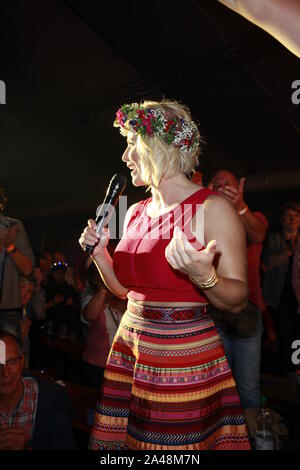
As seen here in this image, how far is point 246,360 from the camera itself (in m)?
3.16

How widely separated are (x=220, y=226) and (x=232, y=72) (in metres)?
5.94

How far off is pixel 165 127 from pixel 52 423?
5.25ft

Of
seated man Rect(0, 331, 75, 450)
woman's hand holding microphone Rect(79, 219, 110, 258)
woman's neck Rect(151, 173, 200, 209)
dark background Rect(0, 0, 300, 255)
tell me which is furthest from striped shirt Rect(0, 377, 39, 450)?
dark background Rect(0, 0, 300, 255)

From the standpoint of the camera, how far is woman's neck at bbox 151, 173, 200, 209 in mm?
1500

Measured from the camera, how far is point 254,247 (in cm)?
343

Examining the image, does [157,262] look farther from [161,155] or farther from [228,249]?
[161,155]

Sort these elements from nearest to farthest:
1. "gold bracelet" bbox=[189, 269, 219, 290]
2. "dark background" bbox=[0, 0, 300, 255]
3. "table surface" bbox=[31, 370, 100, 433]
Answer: "gold bracelet" bbox=[189, 269, 219, 290] → "table surface" bbox=[31, 370, 100, 433] → "dark background" bbox=[0, 0, 300, 255]

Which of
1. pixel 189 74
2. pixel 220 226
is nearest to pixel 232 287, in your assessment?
pixel 220 226

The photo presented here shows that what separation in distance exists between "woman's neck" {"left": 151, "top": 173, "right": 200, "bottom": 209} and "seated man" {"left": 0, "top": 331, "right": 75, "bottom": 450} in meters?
1.26

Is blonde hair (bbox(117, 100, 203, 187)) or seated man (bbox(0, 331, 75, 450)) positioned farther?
seated man (bbox(0, 331, 75, 450))

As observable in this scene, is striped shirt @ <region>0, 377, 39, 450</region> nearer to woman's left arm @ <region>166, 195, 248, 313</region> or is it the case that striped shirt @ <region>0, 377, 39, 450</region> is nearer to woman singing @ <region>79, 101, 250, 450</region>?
woman singing @ <region>79, 101, 250, 450</region>

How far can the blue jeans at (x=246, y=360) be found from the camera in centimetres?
317

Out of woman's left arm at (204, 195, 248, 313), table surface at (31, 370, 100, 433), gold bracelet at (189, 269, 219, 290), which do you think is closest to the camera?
gold bracelet at (189, 269, 219, 290)

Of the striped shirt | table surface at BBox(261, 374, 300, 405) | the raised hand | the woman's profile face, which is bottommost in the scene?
table surface at BBox(261, 374, 300, 405)
